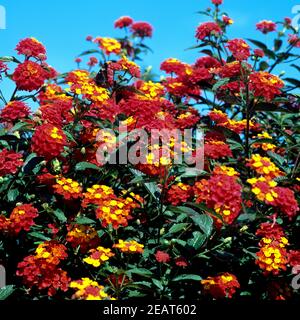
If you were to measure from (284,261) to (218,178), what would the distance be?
0.56 m

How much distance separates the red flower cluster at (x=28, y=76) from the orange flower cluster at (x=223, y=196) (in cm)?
135

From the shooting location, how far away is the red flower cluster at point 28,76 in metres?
3.36

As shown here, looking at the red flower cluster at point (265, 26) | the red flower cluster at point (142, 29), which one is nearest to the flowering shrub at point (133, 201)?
the red flower cluster at point (265, 26)

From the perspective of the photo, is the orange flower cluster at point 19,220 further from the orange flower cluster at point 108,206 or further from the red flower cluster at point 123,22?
the red flower cluster at point 123,22

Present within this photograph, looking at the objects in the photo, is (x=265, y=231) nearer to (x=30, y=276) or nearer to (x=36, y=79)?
(x=30, y=276)

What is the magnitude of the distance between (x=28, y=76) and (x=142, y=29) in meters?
3.09

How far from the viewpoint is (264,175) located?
9.21ft

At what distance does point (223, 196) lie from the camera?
2553 millimetres

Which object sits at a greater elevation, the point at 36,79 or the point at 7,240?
the point at 36,79

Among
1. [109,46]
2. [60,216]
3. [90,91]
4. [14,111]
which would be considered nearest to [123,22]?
[109,46]

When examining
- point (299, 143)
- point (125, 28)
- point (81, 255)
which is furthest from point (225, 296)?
point (125, 28)

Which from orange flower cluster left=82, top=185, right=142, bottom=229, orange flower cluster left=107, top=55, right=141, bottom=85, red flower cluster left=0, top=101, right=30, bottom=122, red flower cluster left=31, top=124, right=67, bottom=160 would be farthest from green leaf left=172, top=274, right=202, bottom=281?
orange flower cluster left=107, top=55, right=141, bottom=85

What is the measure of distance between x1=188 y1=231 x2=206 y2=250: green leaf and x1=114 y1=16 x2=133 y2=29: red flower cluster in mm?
3979

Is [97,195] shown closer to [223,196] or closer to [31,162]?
[31,162]
